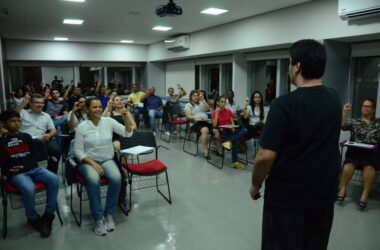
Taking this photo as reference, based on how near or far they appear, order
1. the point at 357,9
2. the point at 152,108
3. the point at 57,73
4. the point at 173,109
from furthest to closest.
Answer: the point at 57,73
the point at 152,108
the point at 173,109
the point at 357,9

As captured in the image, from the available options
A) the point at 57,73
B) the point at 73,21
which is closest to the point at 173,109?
the point at 73,21

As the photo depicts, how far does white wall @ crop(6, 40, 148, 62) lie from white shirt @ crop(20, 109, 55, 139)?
6934mm

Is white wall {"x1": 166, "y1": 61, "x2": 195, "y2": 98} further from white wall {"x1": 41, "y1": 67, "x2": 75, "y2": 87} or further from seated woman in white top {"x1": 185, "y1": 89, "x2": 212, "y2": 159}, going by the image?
white wall {"x1": 41, "y1": 67, "x2": 75, "y2": 87}

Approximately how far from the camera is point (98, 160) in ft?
10.4

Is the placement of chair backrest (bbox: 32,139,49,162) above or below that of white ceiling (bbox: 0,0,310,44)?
below

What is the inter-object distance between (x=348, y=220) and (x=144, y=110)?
19.1 ft

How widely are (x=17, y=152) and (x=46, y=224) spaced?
748mm

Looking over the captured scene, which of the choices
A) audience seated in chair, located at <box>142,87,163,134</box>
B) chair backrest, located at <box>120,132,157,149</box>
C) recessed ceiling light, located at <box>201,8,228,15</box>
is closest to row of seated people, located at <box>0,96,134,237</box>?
chair backrest, located at <box>120,132,157,149</box>

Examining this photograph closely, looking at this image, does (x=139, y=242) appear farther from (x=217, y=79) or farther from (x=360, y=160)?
(x=217, y=79)

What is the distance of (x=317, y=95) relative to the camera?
1.32m

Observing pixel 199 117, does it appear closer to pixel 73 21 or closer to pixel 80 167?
pixel 80 167

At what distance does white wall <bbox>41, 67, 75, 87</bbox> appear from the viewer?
1106 cm

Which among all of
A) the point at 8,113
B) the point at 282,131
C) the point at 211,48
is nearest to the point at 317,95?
the point at 282,131

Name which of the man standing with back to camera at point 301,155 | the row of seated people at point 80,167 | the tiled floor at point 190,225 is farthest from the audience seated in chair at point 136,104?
the man standing with back to camera at point 301,155
